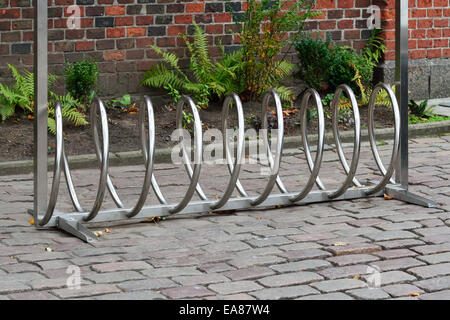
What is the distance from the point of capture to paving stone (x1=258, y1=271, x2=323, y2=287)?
15.2 ft

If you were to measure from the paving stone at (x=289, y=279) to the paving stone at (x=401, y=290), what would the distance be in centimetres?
39

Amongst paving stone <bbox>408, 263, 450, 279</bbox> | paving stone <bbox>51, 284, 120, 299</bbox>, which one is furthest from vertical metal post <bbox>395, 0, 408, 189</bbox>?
paving stone <bbox>51, 284, 120, 299</bbox>

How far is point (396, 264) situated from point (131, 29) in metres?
5.02

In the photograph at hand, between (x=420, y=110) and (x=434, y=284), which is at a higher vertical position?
(x=420, y=110)

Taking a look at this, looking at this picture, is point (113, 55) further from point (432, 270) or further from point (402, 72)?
point (432, 270)

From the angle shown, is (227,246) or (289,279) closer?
(289,279)

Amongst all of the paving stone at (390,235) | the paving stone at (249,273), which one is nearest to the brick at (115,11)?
the paving stone at (390,235)

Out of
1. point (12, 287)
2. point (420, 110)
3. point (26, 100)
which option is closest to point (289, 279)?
point (12, 287)

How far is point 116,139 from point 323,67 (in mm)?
2553

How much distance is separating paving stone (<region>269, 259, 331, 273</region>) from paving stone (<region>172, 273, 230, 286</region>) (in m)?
0.34

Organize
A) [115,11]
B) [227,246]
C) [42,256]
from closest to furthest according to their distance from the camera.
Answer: [42,256], [227,246], [115,11]

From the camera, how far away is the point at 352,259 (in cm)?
505

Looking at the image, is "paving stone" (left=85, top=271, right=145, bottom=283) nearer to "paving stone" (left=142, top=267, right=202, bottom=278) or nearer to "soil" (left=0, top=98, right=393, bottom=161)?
"paving stone" (left=142, top=267, right=202, bottom=278)

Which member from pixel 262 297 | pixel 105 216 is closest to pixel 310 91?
pixel 105 216
